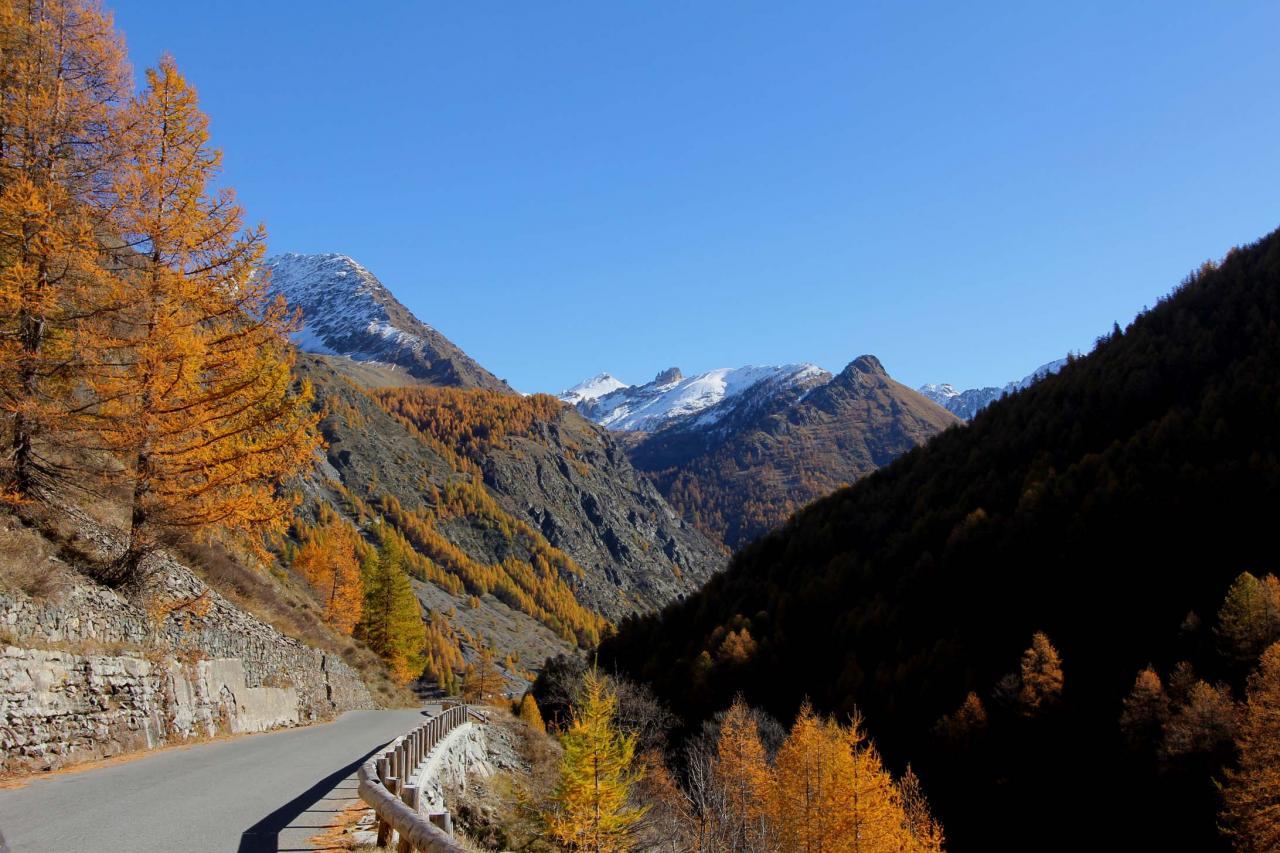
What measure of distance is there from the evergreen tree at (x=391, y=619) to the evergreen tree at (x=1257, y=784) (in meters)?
57.4

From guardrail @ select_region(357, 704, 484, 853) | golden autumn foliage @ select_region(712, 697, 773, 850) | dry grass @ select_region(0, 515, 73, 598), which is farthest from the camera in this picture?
golden autumn foliage @ select_region(712, 697, 773, 850)

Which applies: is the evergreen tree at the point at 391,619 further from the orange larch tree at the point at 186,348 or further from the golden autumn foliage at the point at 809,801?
the orange larch tree at the point at 186,348

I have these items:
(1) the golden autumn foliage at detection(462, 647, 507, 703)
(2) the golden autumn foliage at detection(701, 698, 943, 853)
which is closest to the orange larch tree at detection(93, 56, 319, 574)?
(2) the golden autumn foliage at detection(701, 698, 943, 853)

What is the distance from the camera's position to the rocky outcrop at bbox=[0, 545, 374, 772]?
13.0 m

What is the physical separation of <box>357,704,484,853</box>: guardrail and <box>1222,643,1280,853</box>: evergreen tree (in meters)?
51.3

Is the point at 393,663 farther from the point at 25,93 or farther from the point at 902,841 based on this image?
the point at 25,93

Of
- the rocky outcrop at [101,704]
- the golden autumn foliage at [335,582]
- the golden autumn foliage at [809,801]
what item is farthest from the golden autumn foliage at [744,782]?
the rocky outcrop at [101,704]

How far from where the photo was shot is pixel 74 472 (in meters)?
17.5

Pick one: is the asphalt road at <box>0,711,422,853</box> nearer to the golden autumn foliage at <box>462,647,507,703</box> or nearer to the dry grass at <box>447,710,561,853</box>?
the dry grass at <box>447,710,561,853</box>

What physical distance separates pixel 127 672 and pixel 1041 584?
330ft

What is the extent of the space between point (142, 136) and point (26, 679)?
11788mm

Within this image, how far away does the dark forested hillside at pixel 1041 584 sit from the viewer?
67.2 m

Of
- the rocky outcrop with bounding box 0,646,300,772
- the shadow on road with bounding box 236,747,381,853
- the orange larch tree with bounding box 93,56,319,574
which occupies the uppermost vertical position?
the orange larch tree with bounding box 93,56,319,574

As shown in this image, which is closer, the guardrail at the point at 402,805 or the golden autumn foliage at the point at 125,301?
the guardrail at the point at 402,805
